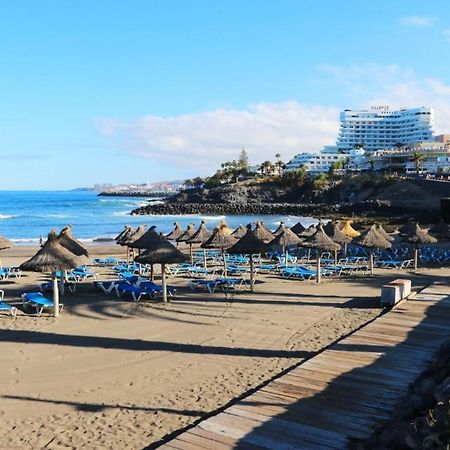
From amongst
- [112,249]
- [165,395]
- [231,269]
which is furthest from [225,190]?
[165,395]

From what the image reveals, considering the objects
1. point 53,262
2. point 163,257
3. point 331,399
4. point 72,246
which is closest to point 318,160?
point 72,246

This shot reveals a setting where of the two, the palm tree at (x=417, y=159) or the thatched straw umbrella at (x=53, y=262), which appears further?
the palm tree at (x=417, y=159)

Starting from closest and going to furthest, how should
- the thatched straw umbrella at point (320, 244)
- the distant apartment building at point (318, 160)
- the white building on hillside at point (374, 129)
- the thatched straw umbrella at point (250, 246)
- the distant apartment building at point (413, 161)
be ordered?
the thatched straw umbrella at point (250, 246) < the thatched straw umbrella at point (320, 244) < the distant apartment building at point (413, 161) < the distant apartment building at point (318, 160) < the white building on hillside at point (374, 129)

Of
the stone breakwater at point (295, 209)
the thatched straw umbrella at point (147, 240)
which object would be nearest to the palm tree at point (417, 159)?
the stone breakwater at point (295, 209)

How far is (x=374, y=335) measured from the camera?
32.9ft

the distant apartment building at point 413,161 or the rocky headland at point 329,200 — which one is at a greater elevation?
the distant apartment building at point 413,161

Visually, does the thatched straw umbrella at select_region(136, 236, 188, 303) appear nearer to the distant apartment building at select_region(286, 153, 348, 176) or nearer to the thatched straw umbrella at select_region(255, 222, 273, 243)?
the thatched straw umbrella at select_region(255, 222, 273, 243)

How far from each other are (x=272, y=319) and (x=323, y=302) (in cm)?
270


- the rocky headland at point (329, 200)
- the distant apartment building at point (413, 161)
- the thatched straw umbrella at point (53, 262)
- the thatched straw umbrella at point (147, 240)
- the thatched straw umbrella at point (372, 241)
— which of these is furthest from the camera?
the distant apartment building at point (413, 161)

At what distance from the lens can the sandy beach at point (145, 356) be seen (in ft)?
23.6

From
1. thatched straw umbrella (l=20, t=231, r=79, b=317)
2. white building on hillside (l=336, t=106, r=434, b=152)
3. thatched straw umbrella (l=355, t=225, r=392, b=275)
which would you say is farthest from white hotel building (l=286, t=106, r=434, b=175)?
thatched straw umbrella (l=20, t=231, r=79, b=317)

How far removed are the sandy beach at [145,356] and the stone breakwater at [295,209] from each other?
Answer: 1598 inches

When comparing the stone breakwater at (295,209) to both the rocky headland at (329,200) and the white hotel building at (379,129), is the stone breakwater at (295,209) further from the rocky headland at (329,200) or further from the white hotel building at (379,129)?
the white hotel building at (379,129)

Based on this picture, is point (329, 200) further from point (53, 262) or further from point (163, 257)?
point (53, 262)
